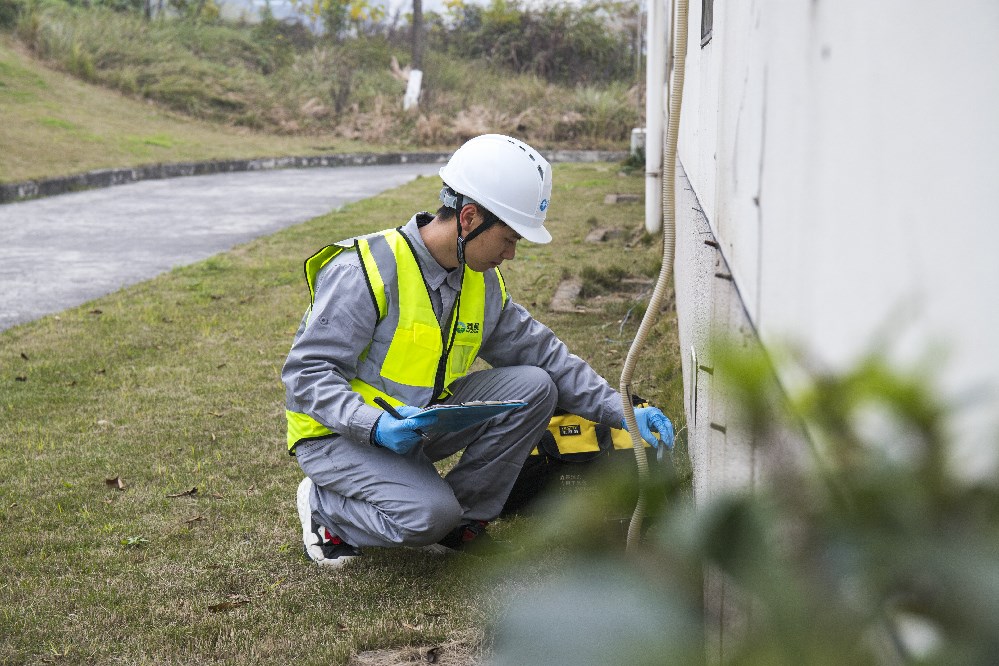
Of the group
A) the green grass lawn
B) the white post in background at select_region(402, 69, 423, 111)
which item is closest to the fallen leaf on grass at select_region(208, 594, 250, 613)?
the green grass lawn

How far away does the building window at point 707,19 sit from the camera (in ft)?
11.3

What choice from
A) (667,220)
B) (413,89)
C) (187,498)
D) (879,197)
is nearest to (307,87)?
(413,89)

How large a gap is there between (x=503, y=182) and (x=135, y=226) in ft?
30.3

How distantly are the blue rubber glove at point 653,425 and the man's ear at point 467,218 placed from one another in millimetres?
837

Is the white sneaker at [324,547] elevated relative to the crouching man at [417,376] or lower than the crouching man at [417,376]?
lower

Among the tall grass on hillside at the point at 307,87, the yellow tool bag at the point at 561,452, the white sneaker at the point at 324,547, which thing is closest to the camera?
the white sneaker at the point at 324,547

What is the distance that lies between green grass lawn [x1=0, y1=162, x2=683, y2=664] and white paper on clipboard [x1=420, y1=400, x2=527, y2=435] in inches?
19.8

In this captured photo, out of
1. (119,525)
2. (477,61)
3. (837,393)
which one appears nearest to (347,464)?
(119,525)

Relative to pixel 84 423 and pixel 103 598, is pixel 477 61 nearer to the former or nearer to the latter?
pixel 84 423

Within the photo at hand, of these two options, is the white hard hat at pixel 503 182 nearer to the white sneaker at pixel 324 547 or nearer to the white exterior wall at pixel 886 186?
the white sneaker at pixel 324 547

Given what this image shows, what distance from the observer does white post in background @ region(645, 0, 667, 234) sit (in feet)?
28.3

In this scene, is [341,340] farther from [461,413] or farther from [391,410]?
[461,413]

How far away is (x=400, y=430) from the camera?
10.5 ft

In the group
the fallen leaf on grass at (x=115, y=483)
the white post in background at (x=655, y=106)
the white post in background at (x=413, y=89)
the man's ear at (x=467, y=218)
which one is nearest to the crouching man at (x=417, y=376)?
the man's ear at (x=467, y=218)
